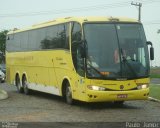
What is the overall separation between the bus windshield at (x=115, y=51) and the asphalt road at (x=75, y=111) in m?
1.29

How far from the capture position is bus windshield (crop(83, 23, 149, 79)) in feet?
64.4

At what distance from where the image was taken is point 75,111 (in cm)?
1925

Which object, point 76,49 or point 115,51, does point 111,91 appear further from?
point 76,49

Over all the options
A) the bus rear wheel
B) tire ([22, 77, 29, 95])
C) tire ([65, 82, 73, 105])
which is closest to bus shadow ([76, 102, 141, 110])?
tire ([65, 82, 73, 105])

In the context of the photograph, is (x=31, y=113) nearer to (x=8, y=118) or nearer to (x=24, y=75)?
(x=8, y=118)

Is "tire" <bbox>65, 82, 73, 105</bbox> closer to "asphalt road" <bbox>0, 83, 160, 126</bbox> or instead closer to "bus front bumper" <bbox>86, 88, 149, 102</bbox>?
"asphalt road" <bbox>0, 83, 160, 126</bbox>

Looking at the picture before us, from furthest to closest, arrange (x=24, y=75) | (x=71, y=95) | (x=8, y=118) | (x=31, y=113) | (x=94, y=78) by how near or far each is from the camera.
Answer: (x=24, y=75) < (x=71, y=95) < (x=94, y=78) < (x=31, y=113) < (x=8, y=118)

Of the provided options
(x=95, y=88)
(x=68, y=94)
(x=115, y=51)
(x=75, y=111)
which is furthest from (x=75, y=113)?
(x=68, y=94)

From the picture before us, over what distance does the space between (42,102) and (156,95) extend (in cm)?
571

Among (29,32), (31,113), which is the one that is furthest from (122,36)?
(29,32)

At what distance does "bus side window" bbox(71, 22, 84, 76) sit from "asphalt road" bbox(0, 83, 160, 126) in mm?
1421

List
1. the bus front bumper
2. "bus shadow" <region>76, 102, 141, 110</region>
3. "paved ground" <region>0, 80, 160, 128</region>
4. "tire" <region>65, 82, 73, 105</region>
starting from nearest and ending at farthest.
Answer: "paved ground" <region>0, 80, 160, 128</region>, the bus front bumper, "bus shadow" <region>76, 102, 141, 110</region>, "tire" <region>65, 82, 73, 105</region>

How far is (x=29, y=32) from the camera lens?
2766 centimetres

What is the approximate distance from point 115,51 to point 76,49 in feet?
5.01
